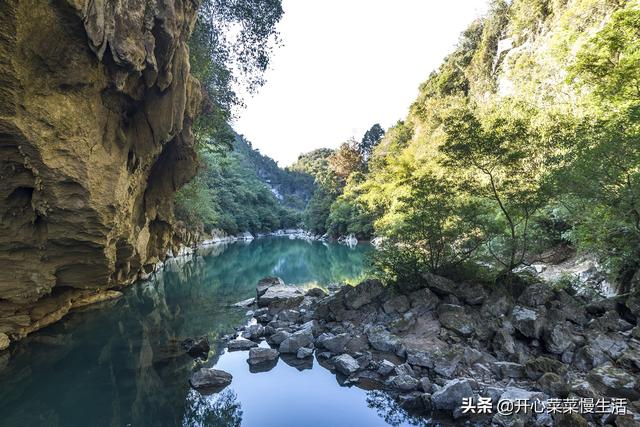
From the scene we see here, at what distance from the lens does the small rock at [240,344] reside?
33.9ft

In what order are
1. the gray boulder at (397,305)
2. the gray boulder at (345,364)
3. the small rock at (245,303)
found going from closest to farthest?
the gray boulder at (345,364), the gray boulder at (397,305), the small rock at (245,303)

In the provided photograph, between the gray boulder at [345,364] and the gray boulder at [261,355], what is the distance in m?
1.61

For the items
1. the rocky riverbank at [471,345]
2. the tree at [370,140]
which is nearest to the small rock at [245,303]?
the rocky riverbank at [471,345]

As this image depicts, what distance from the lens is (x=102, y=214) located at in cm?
945

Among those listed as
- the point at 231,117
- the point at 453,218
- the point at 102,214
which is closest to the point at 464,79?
the point at 231,117

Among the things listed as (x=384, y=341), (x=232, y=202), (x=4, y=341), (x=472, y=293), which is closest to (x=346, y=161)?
(x=232, y=202)

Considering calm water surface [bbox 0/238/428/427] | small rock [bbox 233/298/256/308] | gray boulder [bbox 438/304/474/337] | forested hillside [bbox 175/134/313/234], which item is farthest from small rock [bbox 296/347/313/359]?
forested hillside [bbox 175/134/313/234]

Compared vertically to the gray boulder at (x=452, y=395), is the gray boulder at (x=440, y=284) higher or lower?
higher

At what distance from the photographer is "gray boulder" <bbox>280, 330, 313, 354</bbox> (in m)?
9.95

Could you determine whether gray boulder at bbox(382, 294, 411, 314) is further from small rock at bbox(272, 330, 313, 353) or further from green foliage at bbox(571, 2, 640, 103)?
green foliage at bbox(571, 2, 640, 103)

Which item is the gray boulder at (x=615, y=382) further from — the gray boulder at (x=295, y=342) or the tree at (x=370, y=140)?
the tree at (x=370, y=140)

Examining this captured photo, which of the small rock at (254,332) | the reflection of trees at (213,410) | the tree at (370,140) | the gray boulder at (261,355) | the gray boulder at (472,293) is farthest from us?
the tree at (370,140)

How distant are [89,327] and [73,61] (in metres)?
8.83

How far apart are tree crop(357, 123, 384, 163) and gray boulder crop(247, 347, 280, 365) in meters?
55.4
